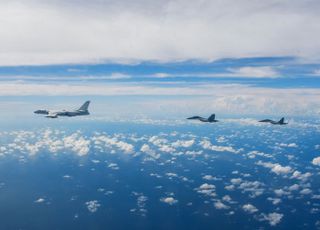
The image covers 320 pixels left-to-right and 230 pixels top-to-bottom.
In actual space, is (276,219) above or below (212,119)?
below

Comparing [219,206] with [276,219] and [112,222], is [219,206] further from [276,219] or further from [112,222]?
[112,222]

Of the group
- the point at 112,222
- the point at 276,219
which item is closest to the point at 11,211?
the point at 112,222

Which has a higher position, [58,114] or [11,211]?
[58,114]

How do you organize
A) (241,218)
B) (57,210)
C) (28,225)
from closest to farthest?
(28,225) < (241,218) < (57,210)

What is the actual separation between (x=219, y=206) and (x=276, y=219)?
35.3 m

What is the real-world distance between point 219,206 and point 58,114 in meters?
155

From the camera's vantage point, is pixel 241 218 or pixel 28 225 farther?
pixel 241 218

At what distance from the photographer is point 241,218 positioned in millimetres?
175125

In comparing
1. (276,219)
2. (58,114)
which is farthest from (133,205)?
(58,114)

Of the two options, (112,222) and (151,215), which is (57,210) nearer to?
(112,222)

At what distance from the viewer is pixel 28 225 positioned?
530 ft

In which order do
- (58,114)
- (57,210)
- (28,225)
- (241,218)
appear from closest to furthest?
(58,114)
(28,225)
(241,218)
(57,210)

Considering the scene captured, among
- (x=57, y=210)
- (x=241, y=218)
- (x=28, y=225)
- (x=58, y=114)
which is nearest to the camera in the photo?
(x=58, y=114)

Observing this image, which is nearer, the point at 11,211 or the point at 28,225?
the point at 28,225
